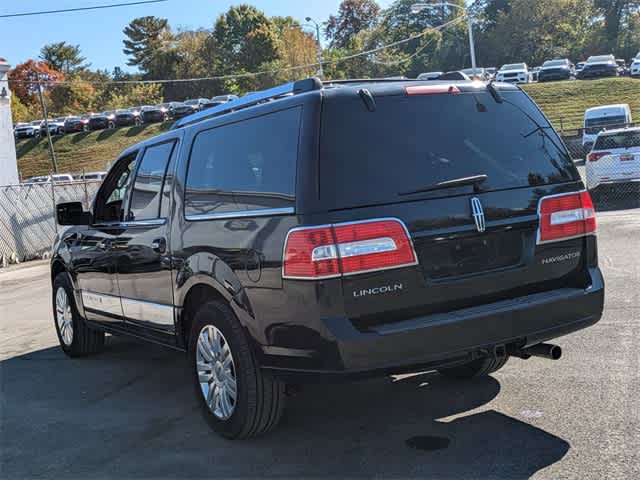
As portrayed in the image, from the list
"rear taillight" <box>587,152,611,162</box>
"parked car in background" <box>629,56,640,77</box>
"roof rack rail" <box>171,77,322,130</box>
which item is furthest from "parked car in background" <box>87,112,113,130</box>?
"roof rack rail" <box>171,77,322,130</box>

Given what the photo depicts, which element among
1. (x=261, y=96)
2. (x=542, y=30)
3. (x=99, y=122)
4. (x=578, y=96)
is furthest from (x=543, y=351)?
(x=542, y=30)

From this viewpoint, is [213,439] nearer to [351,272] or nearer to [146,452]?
[146,452]

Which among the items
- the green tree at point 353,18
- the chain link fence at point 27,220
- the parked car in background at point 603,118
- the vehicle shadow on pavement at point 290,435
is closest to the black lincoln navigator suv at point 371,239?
the vehicle shadow on pavement at point 290,435

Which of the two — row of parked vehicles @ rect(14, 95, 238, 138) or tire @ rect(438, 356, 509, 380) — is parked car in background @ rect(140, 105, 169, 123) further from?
tire @ rect(438, 356, 509, 380)

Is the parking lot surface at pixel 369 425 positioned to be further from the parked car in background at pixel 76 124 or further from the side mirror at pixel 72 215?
the parked car in background at pixel 76 124

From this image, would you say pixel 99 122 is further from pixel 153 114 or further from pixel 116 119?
pixel 153 114

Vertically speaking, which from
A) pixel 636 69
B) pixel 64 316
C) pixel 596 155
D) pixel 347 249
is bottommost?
pixel 596 155

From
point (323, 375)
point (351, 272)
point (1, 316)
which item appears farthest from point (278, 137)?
point (1, 316)

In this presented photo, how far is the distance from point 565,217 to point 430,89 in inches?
42.1

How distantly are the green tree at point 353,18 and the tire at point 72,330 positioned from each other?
110m

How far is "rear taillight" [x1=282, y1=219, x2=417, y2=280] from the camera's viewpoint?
12.0ft

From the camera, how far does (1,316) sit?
1056 cm

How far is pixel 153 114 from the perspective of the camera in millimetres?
56844

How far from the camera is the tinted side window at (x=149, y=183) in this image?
17.5 ft
